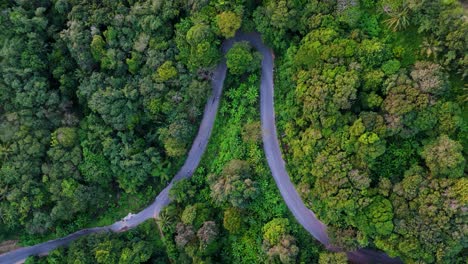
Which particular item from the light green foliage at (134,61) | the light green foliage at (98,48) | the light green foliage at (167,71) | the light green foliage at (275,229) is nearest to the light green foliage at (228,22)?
the light green foliage at (167,71)

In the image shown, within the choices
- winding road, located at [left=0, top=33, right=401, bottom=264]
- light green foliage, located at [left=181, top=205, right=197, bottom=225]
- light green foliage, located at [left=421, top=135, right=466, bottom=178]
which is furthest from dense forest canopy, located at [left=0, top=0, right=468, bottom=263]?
winding road, located at [left=0, top=33, right=401, bottom=264]

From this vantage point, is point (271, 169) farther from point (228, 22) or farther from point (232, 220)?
point (228, 22)

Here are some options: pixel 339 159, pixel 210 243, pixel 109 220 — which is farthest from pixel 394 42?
pixel 109 220

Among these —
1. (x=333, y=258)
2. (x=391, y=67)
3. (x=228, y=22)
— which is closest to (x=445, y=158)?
(x=391, y=67)

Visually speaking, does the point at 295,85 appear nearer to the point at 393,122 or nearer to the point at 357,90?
the point at 357,90

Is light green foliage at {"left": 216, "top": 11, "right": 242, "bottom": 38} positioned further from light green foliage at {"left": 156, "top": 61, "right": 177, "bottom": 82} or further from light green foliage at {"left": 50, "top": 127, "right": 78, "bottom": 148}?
light green foliage at {"left": 50, "top": 127, "right": 78, "bottom": 148}

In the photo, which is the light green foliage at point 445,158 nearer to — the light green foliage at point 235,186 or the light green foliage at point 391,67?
the light green foliage at point 391,67
